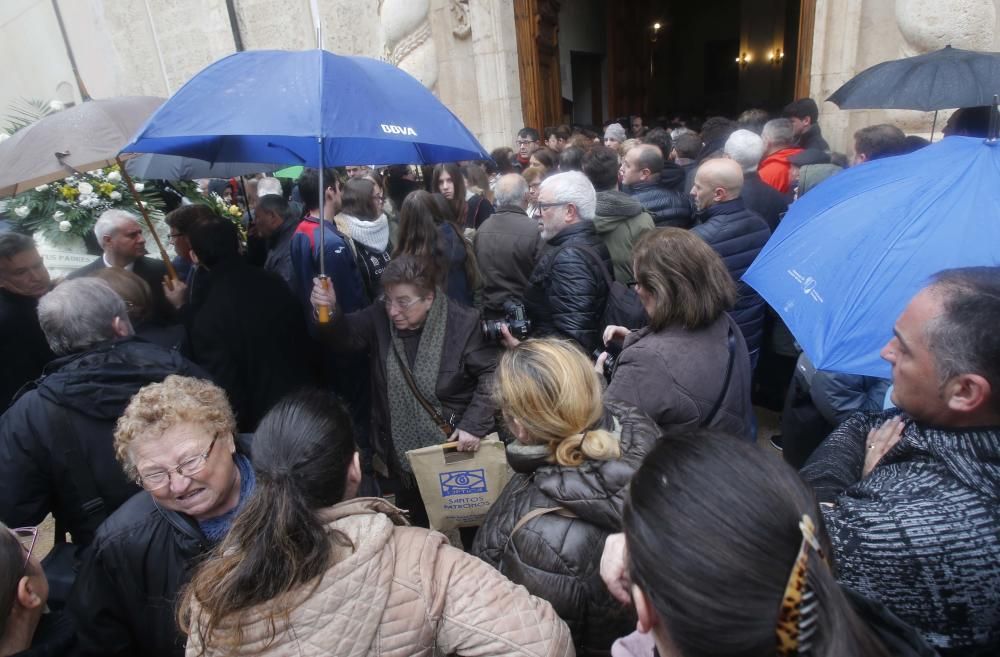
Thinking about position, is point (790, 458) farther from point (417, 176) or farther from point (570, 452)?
point (417, 176)

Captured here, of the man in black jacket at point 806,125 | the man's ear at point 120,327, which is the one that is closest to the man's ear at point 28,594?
the man's ear at point 120,327

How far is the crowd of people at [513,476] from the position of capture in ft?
2.80

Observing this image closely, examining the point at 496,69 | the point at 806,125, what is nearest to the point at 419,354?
the point at 806,125

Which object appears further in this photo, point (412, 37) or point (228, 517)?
point (412, 37)

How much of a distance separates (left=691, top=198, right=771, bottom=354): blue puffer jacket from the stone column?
5.60 metres

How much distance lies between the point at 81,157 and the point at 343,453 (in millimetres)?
2349

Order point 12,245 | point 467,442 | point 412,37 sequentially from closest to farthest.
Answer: point 467,442 → point 12,245 → point 412,37

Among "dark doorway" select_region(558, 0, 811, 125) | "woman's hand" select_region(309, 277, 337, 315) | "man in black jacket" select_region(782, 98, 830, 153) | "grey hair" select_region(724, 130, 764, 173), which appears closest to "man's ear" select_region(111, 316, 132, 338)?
"woman's hand" select_region(309, 277, 337, 315)

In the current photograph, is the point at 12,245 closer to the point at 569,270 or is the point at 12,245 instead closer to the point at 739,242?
the point at 569,270

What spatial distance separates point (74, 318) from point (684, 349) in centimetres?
218

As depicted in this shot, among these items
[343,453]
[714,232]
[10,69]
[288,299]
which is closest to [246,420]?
[288,299]

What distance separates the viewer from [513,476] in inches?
69.7

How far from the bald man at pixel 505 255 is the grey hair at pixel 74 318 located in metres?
2.04

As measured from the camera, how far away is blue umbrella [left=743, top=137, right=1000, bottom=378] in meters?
1.45
